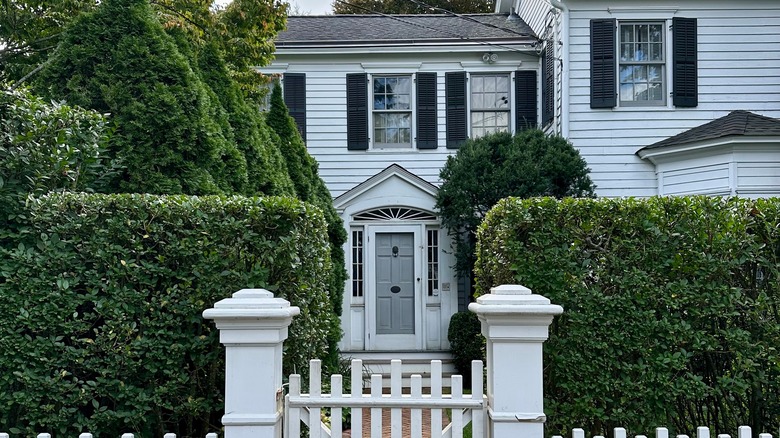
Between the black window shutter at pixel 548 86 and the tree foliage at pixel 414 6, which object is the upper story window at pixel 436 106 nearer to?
the black window shutter at pixel 548 86

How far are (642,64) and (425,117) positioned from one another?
3.99 m

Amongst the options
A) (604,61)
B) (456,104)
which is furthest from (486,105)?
(604,61)

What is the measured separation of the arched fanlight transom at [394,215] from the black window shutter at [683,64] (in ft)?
15.7

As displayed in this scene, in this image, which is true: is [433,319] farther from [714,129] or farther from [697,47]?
[697,47]

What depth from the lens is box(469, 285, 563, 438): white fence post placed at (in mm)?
3393

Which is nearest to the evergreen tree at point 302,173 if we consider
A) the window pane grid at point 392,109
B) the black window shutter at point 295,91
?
the black window shutter at point 295,91

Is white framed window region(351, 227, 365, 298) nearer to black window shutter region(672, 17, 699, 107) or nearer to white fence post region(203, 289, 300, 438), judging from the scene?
black window shutter region(672, 17, 699, 107)

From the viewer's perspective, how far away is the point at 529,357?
342 cm

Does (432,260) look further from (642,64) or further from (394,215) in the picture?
(642,64)

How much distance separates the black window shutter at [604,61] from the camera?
38.5ft

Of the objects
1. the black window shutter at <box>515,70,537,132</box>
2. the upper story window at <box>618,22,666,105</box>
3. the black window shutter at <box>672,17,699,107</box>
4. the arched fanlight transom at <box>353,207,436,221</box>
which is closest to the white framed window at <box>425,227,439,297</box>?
the arched fanlight transom at <box>353,207,436,221</box>

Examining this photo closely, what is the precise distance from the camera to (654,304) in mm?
4418

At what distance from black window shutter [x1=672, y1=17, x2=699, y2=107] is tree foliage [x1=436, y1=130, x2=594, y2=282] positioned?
7.02 feet

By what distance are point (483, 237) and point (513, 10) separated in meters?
12.0
